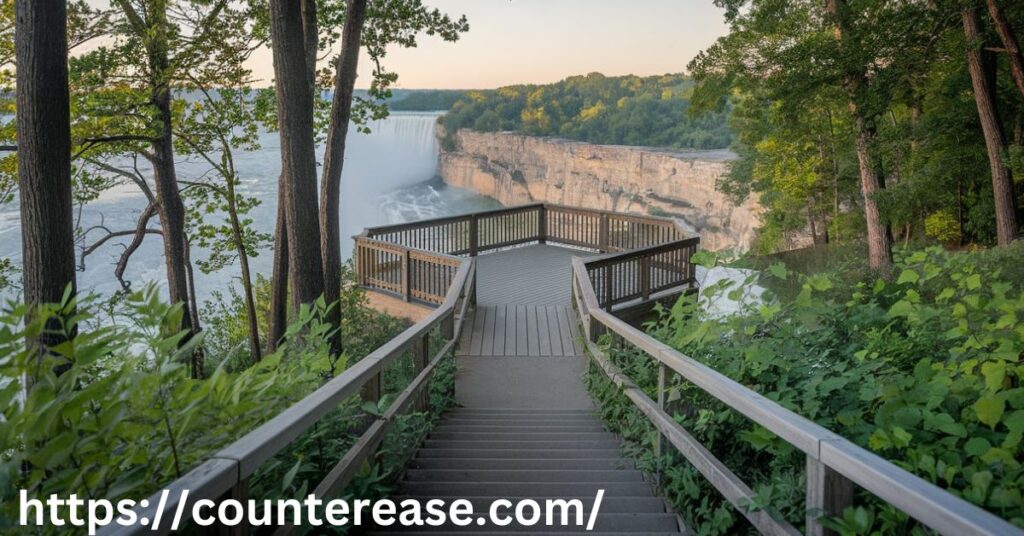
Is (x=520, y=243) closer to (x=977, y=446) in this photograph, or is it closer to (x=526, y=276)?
(x=526, y=276)

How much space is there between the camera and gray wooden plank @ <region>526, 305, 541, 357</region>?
10305 millimetres

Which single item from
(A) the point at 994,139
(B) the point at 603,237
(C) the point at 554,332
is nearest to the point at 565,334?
(C) the point at 554,332

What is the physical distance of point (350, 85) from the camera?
33.6 feet

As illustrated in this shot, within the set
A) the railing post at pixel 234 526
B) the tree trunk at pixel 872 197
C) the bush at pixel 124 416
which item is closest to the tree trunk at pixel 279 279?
the bush at pixel 124 416

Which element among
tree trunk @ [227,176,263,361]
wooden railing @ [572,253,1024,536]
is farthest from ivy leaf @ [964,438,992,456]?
tree trunk @ [227,176,263,361]

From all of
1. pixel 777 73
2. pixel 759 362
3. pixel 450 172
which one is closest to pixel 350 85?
pixel 759 362

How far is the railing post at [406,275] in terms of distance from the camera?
43.1ft

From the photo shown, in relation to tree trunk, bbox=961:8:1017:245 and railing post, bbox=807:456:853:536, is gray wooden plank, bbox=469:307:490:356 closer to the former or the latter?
railing post, bbox=807:456:853:536

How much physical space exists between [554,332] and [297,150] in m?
4.80

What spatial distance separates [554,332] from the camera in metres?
11.2

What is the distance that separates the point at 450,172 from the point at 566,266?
5398cm

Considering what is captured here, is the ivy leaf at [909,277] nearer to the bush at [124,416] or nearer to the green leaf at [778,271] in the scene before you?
the green leaf at [778,271]

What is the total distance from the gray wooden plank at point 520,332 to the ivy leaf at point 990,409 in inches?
313

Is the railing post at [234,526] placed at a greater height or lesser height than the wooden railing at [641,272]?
greater
